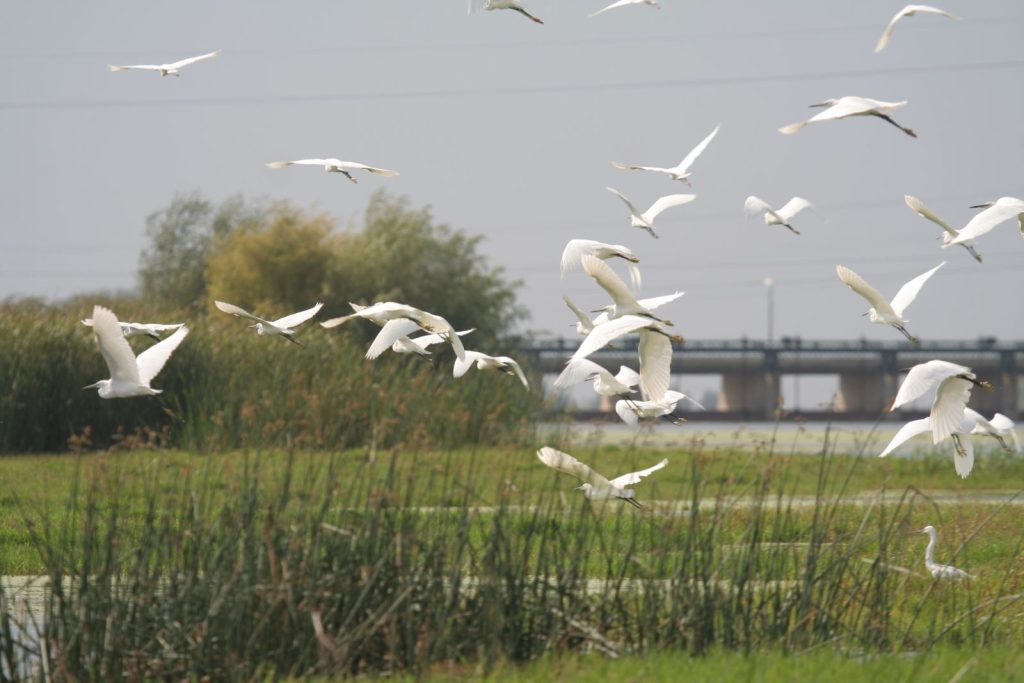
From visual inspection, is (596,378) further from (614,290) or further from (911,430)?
(911,430)

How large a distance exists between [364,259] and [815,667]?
30.9m


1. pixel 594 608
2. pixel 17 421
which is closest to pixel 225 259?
pixel 17 421

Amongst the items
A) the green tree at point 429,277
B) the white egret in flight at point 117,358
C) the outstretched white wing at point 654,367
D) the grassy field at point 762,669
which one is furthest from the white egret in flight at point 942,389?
the green tree at point 429,277

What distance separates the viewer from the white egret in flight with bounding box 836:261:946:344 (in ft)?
20.5

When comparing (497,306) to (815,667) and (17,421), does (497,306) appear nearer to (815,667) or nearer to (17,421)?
(17,421)

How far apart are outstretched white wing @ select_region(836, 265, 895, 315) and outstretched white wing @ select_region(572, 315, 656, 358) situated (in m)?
1.32

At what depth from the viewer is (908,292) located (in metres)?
6.66

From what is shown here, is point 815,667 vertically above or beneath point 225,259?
beneath

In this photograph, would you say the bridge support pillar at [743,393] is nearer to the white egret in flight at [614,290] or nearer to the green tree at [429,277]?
the green tree at [429,277]

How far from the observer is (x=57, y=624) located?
5.13m

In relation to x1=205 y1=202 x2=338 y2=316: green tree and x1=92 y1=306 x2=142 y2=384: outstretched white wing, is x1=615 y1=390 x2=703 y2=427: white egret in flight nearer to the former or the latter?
x1=92 y1=306 x2=142 y2=384: outstretched white wing

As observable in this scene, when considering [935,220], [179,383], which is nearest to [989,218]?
[935,220]

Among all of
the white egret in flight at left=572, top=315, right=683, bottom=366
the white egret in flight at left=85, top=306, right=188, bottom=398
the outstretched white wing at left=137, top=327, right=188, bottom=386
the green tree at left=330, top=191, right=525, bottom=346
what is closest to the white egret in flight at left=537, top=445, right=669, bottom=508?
the white egret in flight at left=572, top=315, right=683, bottom=366

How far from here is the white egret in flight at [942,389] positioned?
223 inches
